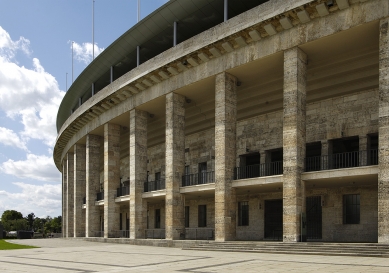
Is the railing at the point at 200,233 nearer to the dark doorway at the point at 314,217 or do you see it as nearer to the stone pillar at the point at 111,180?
the stone pillar at the point at 111,180

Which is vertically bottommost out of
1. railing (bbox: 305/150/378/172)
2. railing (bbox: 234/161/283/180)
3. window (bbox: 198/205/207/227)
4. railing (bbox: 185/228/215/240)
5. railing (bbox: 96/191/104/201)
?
railing (bbox: 185/228/215/240)

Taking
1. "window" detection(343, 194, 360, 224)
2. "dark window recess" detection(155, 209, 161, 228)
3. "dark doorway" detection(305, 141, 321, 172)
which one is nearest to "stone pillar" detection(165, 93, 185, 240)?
"dark doorway" detection(305, 141, 321, 172)

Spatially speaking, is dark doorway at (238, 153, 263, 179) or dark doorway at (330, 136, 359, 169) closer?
dark doorway at (330, 136, 359, 169)

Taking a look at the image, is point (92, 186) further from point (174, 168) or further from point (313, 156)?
point (313, 156)

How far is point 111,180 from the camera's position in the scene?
3641 centimetres

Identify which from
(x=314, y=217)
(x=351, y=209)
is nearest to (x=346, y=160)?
(x=351, y=209)

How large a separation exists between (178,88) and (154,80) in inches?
96.5

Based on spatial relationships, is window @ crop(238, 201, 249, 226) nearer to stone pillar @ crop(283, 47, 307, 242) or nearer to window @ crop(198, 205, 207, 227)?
window @ crop(198, 205, 207, 227)

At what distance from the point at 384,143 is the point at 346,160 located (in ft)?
25.3

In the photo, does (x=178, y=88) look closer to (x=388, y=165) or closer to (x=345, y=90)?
(x=345, y=90)

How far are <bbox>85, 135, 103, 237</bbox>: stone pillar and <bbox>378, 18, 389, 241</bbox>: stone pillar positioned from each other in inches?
1091

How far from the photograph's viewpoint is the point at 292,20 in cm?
2178

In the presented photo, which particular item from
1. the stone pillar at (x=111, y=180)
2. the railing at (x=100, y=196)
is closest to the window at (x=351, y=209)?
the stone pillar at (x=111, y=180)

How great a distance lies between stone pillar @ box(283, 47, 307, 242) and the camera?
21.2m
